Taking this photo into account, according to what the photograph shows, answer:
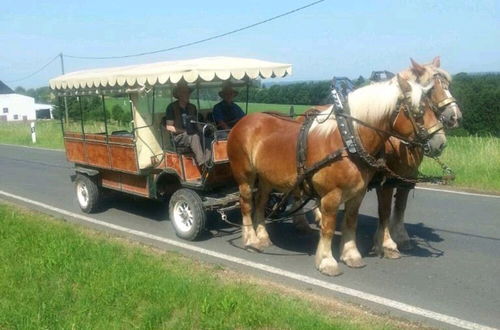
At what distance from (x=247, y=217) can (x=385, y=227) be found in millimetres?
1651

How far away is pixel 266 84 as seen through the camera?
324 inches

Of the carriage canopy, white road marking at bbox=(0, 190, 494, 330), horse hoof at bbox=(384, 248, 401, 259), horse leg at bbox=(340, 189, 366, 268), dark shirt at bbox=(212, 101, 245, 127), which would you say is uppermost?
the carriage canopy

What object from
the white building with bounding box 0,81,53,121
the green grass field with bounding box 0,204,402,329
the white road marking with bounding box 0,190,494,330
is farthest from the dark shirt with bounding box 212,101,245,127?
the white building with bounding box 0,81,53,121

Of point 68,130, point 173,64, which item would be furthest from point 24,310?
point 68,130

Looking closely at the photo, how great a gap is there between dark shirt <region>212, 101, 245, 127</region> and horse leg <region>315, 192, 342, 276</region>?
2594 mm

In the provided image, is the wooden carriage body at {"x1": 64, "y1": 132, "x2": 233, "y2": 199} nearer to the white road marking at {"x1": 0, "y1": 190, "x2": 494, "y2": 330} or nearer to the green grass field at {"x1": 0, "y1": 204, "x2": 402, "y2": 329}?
the white road marking at {"x1": 0, "y1": 190, "x2": 494, "y2": 330}

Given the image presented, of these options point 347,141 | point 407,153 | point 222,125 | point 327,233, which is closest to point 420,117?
point 347,141

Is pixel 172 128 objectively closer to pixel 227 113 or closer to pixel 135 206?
pixel 227 113

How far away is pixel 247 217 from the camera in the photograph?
7020 millimetres

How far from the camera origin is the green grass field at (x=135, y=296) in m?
4.52

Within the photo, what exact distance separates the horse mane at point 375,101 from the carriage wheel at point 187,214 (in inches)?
85.1

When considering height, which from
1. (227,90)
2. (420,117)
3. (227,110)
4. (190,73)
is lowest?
(420,117)

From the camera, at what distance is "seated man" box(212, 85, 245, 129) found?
793 cm

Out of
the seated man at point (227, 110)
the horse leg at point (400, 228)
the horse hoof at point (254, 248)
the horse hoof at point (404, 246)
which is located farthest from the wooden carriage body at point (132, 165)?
the horse hoof at point (404, 246)
